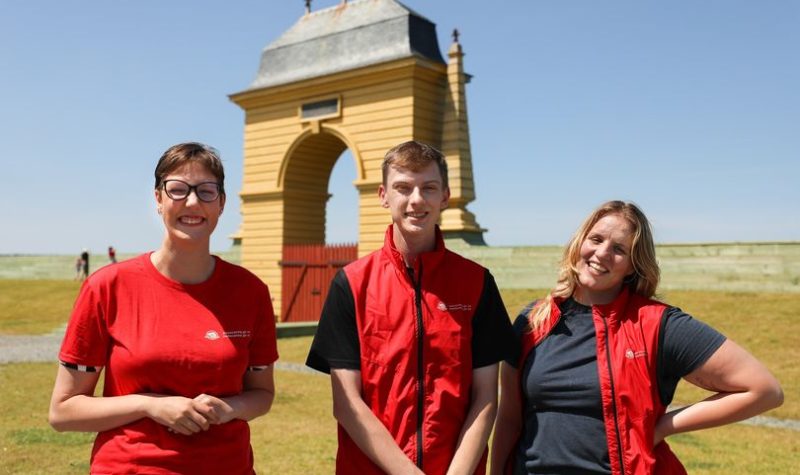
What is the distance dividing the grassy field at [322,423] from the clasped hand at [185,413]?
4147 millimetres

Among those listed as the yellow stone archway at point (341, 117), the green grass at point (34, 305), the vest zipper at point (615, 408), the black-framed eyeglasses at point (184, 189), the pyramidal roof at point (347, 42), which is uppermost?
the pyramidal roof at point (347, 42)

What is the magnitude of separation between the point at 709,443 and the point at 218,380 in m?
6.79

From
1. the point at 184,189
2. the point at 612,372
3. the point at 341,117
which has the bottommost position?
the point at 612,372

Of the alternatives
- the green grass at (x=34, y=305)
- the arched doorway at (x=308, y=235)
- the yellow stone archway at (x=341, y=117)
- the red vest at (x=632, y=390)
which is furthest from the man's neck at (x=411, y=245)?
the green grass at (x=34, y=305)

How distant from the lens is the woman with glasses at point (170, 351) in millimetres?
2746

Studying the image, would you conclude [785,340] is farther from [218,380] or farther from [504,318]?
[218,380]

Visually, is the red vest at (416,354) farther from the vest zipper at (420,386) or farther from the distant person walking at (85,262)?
the distant person walking at (85,262)

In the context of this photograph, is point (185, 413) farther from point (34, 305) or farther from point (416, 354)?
point (34, 305)

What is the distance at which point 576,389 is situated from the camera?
3.10 metres

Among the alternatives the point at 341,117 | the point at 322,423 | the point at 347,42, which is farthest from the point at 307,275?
the point at 322,423

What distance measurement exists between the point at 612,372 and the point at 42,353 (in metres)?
16.5

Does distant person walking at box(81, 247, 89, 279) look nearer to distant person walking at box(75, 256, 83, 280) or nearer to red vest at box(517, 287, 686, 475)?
distant person walking at box(75, 256, 83, 280)

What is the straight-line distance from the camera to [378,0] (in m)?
21.2

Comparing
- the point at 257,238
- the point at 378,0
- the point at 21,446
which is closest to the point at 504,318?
the point at 21,446
